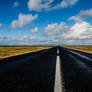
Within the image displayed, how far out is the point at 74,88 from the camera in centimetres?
421

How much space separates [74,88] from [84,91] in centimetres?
41

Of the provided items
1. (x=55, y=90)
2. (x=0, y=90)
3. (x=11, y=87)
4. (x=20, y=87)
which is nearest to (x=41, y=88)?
(x=55, y=90)

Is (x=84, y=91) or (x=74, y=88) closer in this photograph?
(x=84, y=91)

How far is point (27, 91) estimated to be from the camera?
151 inches

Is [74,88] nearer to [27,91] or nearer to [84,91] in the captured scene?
[84,91]

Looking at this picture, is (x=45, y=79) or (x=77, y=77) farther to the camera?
(x=77, y=77)

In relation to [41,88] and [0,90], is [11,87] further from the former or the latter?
[41,88]

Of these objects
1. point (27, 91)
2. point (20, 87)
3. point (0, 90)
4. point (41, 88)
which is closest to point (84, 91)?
point (41, 88)

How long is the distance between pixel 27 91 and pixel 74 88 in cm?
192

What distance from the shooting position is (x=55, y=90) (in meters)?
3.89

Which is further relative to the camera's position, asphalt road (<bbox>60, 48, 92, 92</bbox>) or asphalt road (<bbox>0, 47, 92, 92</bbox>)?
asphalt road (<bbox>60, 48, 92, 92</bbox>)

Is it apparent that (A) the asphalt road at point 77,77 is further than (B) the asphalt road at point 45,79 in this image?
Yes

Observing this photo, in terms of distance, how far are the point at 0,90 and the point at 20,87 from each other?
2.48 feet

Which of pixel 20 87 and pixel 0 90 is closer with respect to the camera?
pixel 0 90
